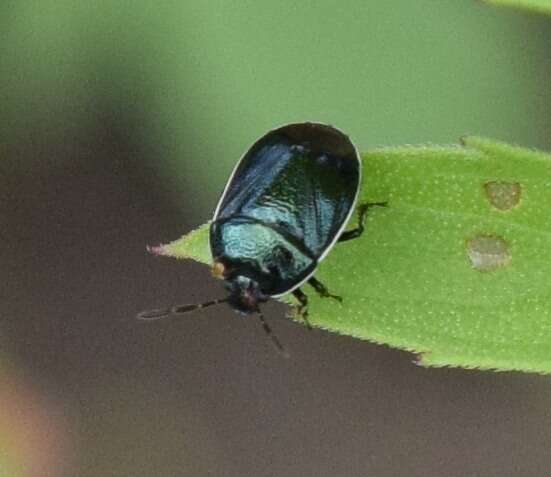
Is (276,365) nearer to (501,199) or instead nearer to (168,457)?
(168,457)

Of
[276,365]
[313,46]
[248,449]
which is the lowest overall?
[248,449]

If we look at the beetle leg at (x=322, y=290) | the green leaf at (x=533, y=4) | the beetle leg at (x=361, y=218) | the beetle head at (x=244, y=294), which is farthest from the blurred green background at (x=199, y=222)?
the green leaf at (x=533, y=4)

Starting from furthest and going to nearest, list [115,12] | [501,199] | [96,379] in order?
1. [96,379]
2. [115,12]
3. [501,199]

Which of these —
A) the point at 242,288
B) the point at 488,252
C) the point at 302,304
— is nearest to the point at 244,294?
the point at 242,288

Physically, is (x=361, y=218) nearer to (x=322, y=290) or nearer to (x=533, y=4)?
(x=322, y=290)

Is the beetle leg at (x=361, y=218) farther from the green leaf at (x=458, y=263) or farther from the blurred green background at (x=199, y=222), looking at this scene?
the blurred green background at (x=199, y=222)

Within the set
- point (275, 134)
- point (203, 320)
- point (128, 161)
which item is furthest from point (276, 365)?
point (275, 134)

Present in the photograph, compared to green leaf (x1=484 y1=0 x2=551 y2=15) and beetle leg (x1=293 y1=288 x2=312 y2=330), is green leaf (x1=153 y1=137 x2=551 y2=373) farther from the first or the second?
green leaf (x1=484 y1=0 x2=551 y2=15)
